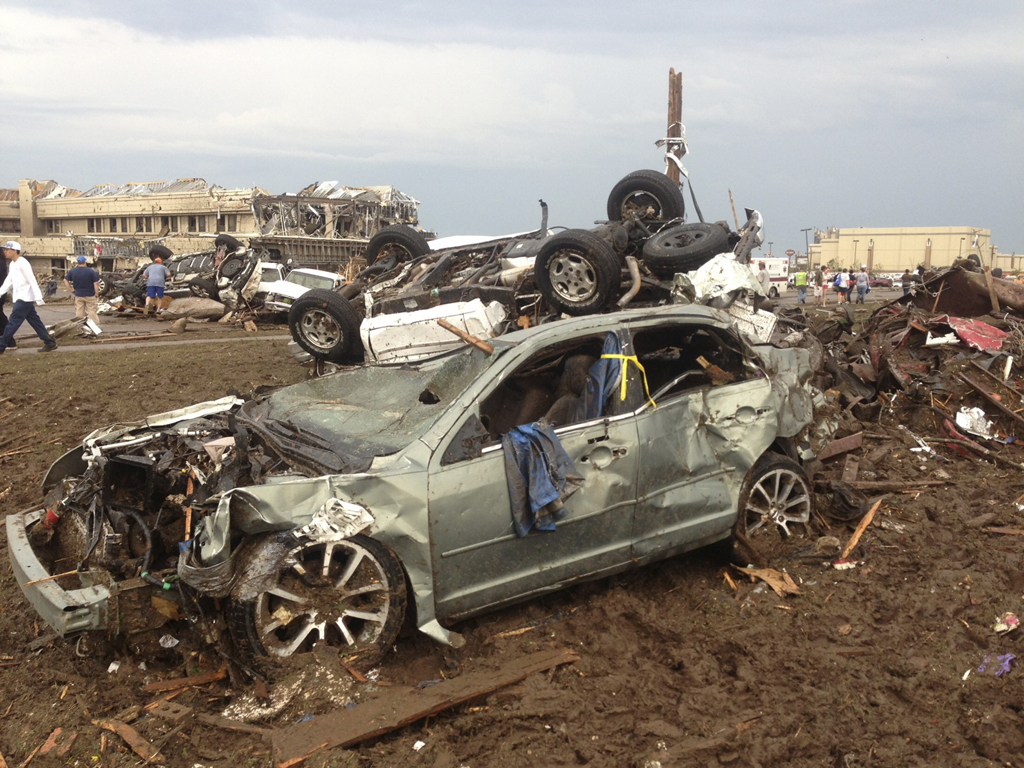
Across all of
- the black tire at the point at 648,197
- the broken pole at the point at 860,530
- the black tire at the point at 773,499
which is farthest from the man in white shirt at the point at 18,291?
the broken pole at the point at 860,530

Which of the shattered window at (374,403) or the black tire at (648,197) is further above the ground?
the black tire at (648,197)

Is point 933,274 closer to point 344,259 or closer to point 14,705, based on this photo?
point 14,705

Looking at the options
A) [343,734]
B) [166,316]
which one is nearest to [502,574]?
[343,734]

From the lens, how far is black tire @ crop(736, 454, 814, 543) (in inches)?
192

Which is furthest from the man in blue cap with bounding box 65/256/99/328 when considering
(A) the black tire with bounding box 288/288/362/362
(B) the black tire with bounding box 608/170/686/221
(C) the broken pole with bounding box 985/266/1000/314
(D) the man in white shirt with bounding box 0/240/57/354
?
(C) the broken pole with bounding box 985/266/1000/314

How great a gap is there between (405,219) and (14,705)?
125ft

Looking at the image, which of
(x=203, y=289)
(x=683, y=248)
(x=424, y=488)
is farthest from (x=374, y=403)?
(x=203, y=289)

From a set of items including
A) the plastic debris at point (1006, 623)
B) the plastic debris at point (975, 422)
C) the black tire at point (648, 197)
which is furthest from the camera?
the black tire at point (648, 197)

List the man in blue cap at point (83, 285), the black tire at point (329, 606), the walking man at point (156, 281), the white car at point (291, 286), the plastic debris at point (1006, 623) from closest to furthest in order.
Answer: the black tire at point (329, 606)
the plastic debris at point (1006, 623)
the man in blue cap at point (83, 285)
the white car at point (291, 286)
the walking man at point (156, 281)

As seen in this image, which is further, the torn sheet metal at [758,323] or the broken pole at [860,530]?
the torn sheet metal at [758,323]

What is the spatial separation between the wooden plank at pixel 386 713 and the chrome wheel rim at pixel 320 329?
6.40 m

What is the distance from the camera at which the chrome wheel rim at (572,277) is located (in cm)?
790

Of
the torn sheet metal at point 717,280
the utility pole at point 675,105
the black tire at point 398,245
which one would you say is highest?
the utility pole at point 675,105

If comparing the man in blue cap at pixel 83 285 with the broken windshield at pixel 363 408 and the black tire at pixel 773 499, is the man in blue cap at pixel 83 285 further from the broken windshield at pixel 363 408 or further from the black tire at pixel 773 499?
the black tire at pixel 773 499
